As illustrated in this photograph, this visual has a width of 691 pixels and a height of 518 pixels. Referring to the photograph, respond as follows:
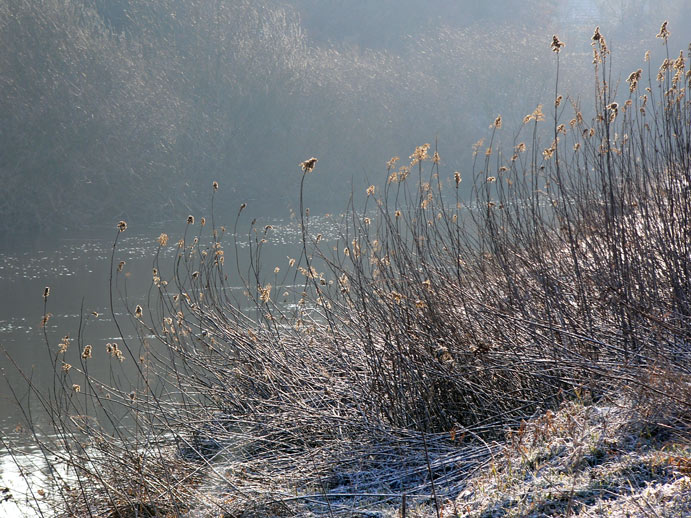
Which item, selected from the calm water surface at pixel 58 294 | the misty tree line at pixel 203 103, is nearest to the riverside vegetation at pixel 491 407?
the calm water surface at pixel 58 294

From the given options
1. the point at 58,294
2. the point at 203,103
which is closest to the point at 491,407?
the point at 58,294

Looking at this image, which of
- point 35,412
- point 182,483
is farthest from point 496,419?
point 35,412

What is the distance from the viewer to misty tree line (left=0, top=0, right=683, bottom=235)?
27.4 m

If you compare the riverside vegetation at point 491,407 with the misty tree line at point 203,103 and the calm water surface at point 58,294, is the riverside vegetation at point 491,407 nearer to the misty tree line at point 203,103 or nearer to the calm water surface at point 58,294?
the calm water surface at point 58,294

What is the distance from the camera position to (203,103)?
34.5 m

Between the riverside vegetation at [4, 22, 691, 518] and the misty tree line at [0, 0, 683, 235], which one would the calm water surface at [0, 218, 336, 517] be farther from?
the misty tree line at [0, 0, 683, 235]

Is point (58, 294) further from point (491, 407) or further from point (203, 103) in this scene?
point (203, 103)

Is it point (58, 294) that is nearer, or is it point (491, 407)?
point (491, 407)

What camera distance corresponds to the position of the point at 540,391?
161 inches

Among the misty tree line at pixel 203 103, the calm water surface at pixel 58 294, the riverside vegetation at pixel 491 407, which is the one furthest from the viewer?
→ the misty tree line at pixel 203 103

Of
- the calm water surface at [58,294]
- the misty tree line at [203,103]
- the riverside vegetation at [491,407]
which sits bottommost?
the riverside vegetation at [491,407]

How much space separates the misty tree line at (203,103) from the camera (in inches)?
1080

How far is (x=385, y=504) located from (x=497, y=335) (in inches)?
51.9

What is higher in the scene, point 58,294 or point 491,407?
point 58,294
